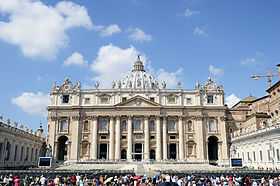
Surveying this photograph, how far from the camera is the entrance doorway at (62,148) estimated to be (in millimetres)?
72906

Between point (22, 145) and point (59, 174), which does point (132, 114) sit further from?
point (59, 174)

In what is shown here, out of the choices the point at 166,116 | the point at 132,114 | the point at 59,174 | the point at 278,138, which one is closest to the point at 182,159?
the point at 166,116

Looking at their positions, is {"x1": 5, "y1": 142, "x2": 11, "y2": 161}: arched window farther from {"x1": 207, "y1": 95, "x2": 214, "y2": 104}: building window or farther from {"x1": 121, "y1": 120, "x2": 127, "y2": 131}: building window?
{"x1": 207, "y1": 95, "x2": 214, "y2": 104}: building window

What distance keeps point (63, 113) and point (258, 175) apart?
50.2 meters

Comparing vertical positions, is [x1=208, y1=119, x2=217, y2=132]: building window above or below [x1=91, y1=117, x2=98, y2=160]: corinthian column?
above

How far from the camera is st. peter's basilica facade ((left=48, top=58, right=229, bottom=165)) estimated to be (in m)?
70.4

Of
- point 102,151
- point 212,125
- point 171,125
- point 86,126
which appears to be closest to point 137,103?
point 171,125

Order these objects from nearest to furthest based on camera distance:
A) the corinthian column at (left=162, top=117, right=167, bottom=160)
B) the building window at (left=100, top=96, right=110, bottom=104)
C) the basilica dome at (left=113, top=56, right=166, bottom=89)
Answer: the corinthian column at (left=162, top=117, right=167, bottom=160), the building window at (left=100, top=96, right=110, bottom=104), the basilica dome at (left=113, top=56, right=166, bottom=89)

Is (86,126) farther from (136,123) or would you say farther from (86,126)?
(136,123)

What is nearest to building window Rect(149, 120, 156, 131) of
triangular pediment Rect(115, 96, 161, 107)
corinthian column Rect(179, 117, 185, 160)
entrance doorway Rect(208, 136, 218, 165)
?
triangular pediment Rect(115, 96, 161, 107)

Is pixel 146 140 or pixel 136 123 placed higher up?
pixel 136 123

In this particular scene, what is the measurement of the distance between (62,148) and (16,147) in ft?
77.7

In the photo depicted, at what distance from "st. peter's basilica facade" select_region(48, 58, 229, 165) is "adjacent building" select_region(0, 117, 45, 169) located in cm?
844

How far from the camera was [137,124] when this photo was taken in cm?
7188
